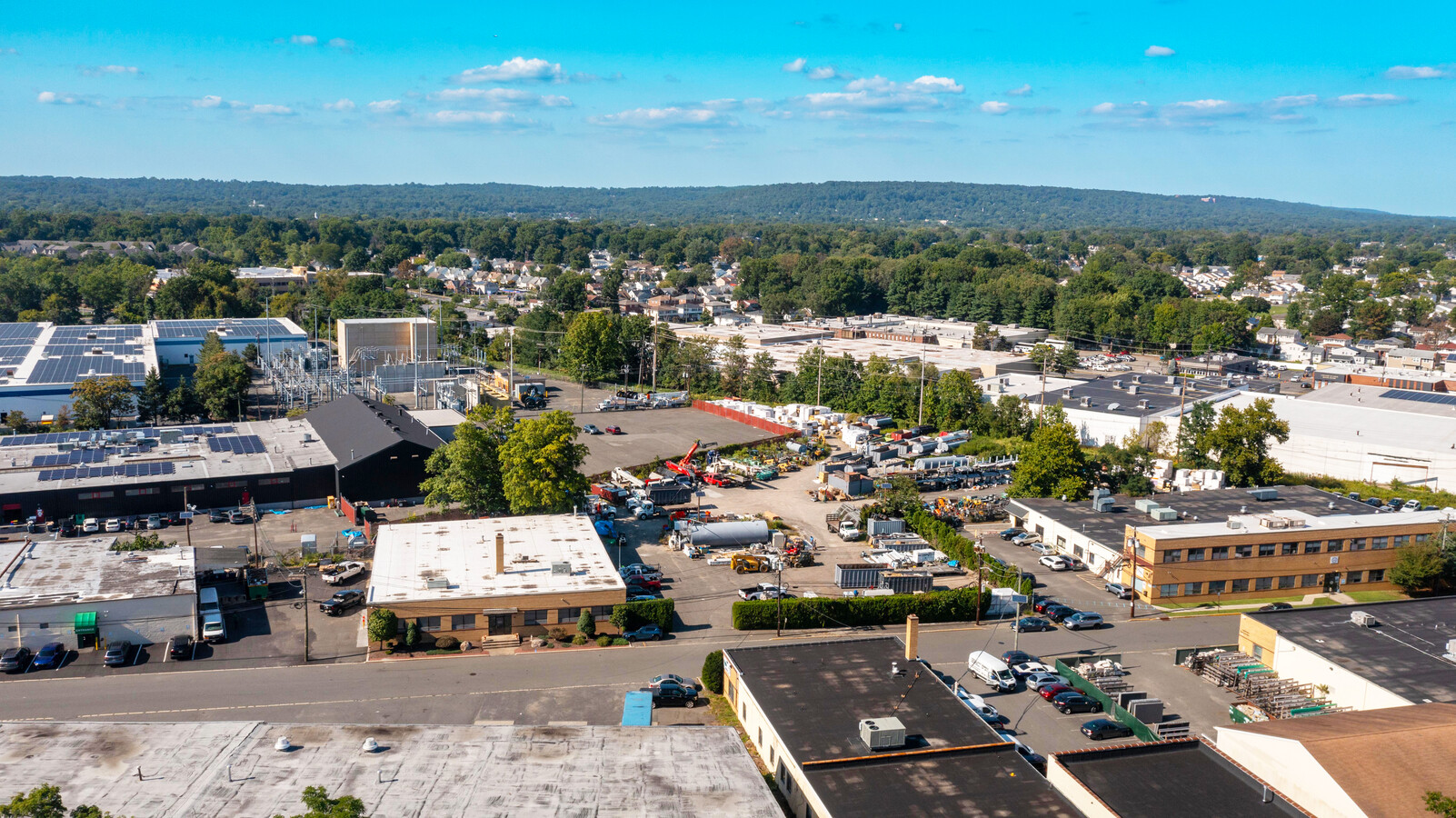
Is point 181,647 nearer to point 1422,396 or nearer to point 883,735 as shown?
point 883,735

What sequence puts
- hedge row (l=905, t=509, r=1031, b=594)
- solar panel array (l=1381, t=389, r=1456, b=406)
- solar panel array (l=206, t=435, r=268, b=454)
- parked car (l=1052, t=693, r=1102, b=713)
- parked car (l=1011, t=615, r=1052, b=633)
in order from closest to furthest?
parked car (l=1052, t=693, r=1102, b=713) → parked car (l=1011, t=615, r=1052, b=633) → hedge row (l=905, t=509, r=1031, b=594) → solar panel array (l=206, t=435, r=268, b=454) → solar panel array (l=1381, t=389, r=1456, b=406)

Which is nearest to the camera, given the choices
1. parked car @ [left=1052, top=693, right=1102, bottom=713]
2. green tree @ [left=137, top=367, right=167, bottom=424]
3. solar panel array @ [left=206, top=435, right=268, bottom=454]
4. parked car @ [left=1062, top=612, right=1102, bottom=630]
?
parked car @ [left=1052, top=693, right=1102, bottom=713]

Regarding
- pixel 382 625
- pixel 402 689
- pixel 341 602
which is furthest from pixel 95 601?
pixel 402 689

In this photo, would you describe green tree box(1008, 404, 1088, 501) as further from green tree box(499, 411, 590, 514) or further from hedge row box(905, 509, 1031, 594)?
green tree box(499, 411, 590, 514)

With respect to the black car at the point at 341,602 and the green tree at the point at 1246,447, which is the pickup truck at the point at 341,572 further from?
the green tree at the point at 1246,447

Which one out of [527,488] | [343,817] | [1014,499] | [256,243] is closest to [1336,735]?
[343,817]

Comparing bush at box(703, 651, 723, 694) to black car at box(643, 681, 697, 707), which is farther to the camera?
bush at box(703, 651, 723, 694)

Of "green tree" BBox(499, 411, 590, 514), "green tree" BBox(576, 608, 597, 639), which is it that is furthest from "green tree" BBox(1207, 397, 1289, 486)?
"green tree" BBox(576, 608, 597, 639)

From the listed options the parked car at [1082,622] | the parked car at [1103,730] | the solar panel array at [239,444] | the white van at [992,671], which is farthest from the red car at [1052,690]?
the solar panel array at [239,444]
